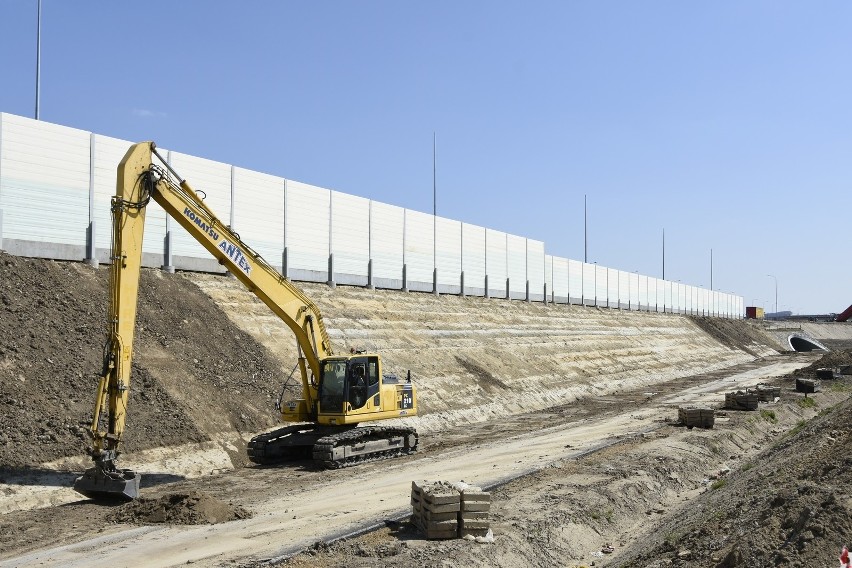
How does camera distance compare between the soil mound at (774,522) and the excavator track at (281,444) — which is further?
the excavator track at (281,444)

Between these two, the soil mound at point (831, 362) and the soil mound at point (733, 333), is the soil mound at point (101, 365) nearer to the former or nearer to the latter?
the soil mound at point (831, 362)

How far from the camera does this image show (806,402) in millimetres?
37906

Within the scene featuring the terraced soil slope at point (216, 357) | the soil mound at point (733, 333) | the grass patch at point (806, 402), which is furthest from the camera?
the soil mound at point (733, 333)

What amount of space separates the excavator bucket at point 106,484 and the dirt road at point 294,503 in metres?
0.41

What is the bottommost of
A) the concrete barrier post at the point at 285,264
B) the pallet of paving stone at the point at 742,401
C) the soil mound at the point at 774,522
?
the pallet of paving stone at the point at 742,401

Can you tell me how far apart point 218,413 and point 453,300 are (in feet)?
84.9

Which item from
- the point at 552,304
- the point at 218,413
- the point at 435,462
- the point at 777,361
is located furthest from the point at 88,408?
the point at 777,361

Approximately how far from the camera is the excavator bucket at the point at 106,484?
15.6 metres

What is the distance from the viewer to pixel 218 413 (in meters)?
23.1

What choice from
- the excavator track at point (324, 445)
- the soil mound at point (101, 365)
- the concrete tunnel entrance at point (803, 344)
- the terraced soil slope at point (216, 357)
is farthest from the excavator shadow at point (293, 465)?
the concrete tunnel entrance at point (803, 344)

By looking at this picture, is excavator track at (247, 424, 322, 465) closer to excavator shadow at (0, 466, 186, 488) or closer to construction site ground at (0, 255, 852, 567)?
construction site ground at (0, 255, 852, 567)

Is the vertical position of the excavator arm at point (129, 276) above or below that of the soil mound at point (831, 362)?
above

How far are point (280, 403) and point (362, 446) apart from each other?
260 centimetres

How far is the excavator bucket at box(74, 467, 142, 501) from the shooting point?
15.6 meters
